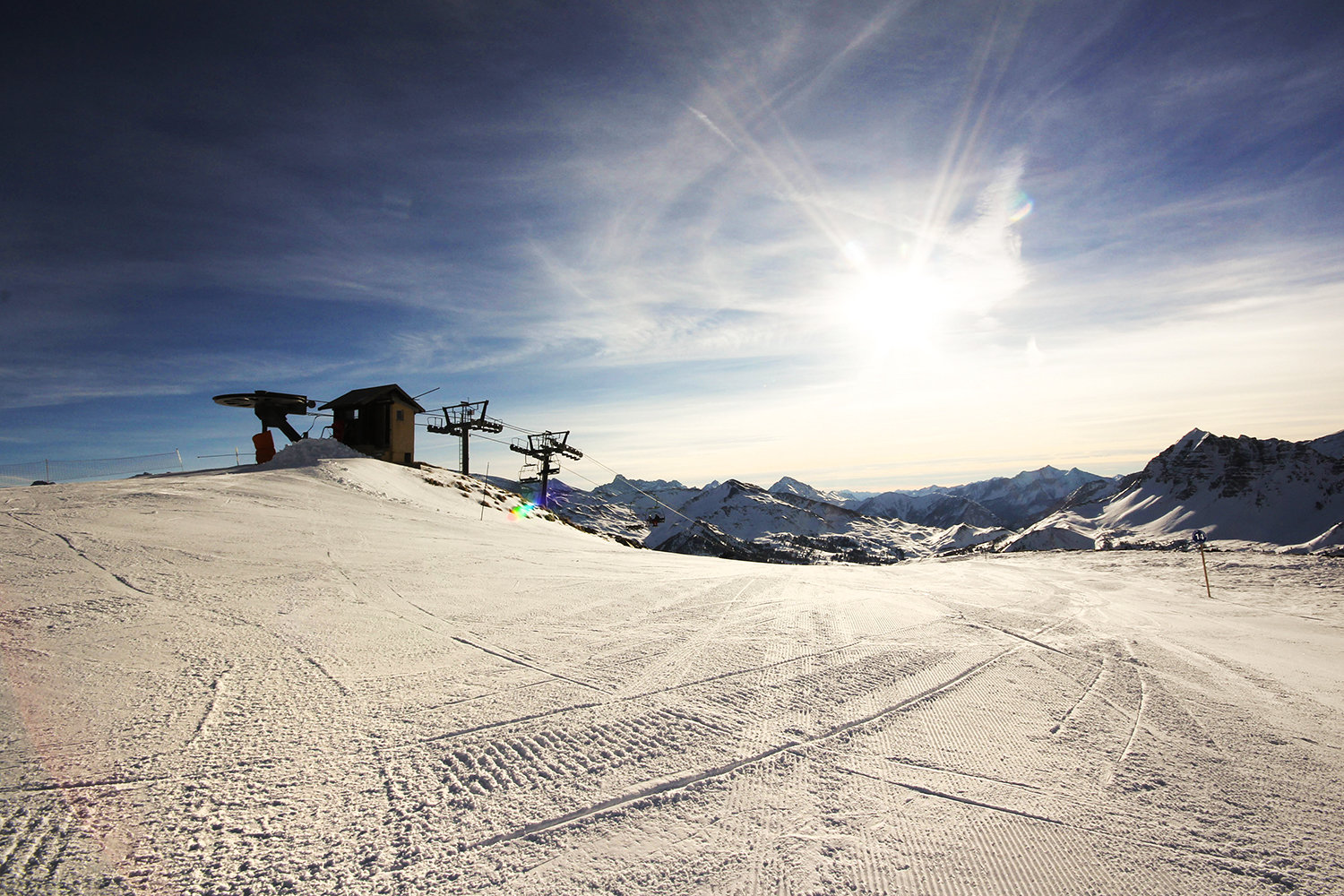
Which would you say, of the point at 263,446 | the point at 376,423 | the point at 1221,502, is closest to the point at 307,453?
the point at 263,446

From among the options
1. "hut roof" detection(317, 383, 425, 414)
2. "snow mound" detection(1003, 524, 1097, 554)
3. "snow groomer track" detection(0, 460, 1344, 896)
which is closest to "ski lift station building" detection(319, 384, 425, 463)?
"hut roof" detection(317, 383, 425, 414)

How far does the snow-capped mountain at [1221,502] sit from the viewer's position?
151 meters

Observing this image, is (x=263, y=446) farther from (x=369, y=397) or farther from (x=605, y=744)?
(x=605, y=744)

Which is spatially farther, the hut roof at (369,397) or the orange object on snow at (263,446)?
the hut roof at (369,397)

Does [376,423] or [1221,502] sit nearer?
[376,423]

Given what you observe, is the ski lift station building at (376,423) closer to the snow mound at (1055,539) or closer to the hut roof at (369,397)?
the hut roof at (369,397)

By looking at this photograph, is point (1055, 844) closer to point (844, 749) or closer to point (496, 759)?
point (844, 749)

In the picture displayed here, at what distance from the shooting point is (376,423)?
29969 millimetres

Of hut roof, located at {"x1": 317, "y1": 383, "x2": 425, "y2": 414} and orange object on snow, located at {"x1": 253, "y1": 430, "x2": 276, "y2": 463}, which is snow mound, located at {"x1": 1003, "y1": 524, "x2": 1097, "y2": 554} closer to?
hut roof, located at {"x1": 317, "y1": 383, "x2": 425, "y2": 414}

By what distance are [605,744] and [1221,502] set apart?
230973mm

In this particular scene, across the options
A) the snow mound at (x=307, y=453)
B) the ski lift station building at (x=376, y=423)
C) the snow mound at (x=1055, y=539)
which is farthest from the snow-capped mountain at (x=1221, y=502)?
the snow mound at (x=307, y=453)

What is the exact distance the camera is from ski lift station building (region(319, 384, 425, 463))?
2977cm

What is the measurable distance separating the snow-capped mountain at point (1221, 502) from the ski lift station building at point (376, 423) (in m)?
180

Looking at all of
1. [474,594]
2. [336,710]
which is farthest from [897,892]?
[474,594]
